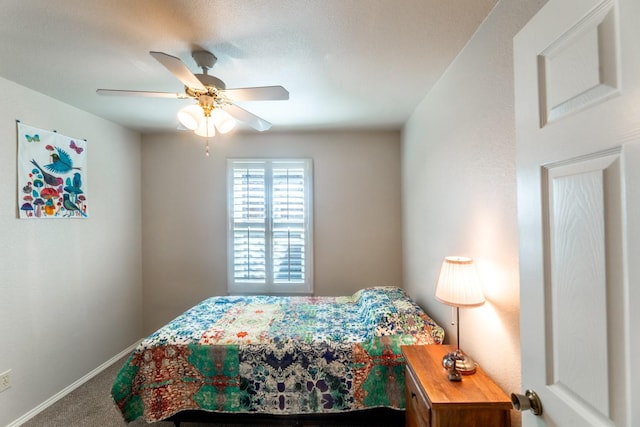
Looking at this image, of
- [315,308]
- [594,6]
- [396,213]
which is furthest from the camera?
[396,213]

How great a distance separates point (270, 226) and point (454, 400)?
260 centimetres

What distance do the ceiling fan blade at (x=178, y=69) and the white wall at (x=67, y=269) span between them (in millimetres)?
1626

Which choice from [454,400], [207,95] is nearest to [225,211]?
[207,95]

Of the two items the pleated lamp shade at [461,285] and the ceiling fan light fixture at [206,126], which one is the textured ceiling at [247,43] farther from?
the pleated lamp shade at [461,285]

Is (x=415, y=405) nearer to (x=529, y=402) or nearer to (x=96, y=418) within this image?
(x=529, y=402)

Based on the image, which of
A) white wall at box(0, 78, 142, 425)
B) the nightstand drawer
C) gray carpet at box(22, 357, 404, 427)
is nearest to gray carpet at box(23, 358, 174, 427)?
gray carpet at box(22, 357, 404, 427)

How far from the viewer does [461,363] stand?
148 centimetres

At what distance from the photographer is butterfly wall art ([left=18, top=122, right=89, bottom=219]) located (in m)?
2.18

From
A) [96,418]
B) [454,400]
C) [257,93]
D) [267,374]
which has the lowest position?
[96,418]

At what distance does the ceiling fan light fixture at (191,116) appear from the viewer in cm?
183

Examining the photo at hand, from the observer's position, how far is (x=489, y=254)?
1.46m

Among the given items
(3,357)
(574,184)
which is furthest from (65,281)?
(574,184)

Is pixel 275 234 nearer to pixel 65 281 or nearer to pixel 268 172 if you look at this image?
pixel 268 172

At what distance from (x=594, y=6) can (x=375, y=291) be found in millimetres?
2393
